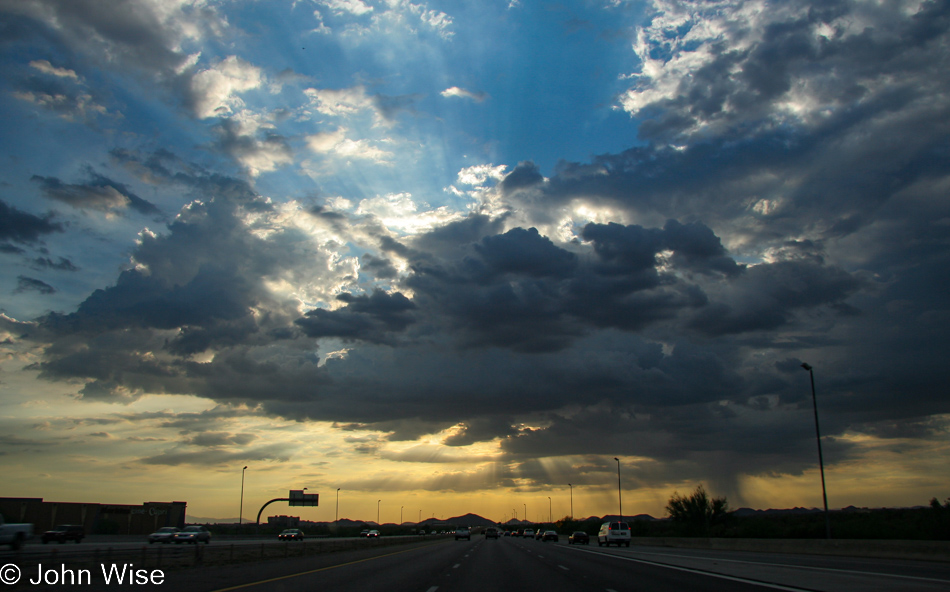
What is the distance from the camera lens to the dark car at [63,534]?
2093 inches

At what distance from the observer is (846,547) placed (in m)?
35.0

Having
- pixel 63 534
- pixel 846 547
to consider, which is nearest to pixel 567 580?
pixel 846 547

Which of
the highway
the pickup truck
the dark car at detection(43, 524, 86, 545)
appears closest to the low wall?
the highway

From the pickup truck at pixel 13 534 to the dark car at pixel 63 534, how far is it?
71.9 ft

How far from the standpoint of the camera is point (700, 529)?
83938 millimetres

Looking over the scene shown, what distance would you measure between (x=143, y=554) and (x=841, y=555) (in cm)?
3316

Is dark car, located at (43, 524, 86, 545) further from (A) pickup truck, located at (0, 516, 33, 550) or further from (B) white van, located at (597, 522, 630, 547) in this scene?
A: (B) white van, located at (597, 522, 630, 547)

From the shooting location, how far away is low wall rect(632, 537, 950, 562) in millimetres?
28172

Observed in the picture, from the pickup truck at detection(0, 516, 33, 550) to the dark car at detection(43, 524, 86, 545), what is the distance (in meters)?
21.9

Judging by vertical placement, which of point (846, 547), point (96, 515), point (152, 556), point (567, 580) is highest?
point (152, 556)

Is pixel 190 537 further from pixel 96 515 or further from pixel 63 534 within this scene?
pixel 96 515

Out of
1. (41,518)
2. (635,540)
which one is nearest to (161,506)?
(41,518)

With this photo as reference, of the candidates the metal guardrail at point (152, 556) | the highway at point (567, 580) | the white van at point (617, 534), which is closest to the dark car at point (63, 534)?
the metal guardrail at point (152, 556)

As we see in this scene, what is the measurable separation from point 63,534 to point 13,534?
25.5 metres
